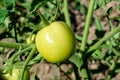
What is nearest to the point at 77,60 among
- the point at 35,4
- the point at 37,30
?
the point at 37,30

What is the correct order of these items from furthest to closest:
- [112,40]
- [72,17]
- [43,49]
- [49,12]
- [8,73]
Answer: [72,17] → [49,12] → [112,40] → [8,73] → [43,49]

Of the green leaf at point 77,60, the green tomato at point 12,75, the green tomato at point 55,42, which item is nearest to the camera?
the green tomato at point 55,42

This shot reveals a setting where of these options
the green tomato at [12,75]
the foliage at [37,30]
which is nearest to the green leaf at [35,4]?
the foliage at [37,30]

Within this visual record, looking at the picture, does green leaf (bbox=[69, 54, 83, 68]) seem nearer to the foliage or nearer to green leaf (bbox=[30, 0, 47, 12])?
the foliage

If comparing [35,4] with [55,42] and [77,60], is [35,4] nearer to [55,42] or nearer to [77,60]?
[55,42]

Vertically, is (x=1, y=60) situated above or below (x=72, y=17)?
above

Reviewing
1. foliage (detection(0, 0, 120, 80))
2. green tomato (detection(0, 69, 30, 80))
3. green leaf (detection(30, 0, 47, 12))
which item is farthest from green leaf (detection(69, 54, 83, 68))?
green leaf (detection(30, 0, 47, 12))

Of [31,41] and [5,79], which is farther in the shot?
[31,41]

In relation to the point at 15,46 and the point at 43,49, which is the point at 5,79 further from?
the point at 43,49

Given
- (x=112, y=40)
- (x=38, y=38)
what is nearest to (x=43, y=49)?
(x=38, y=38)

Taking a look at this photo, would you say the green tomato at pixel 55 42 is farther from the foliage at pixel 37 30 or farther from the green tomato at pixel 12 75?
the green tomato at pixel 12 75
